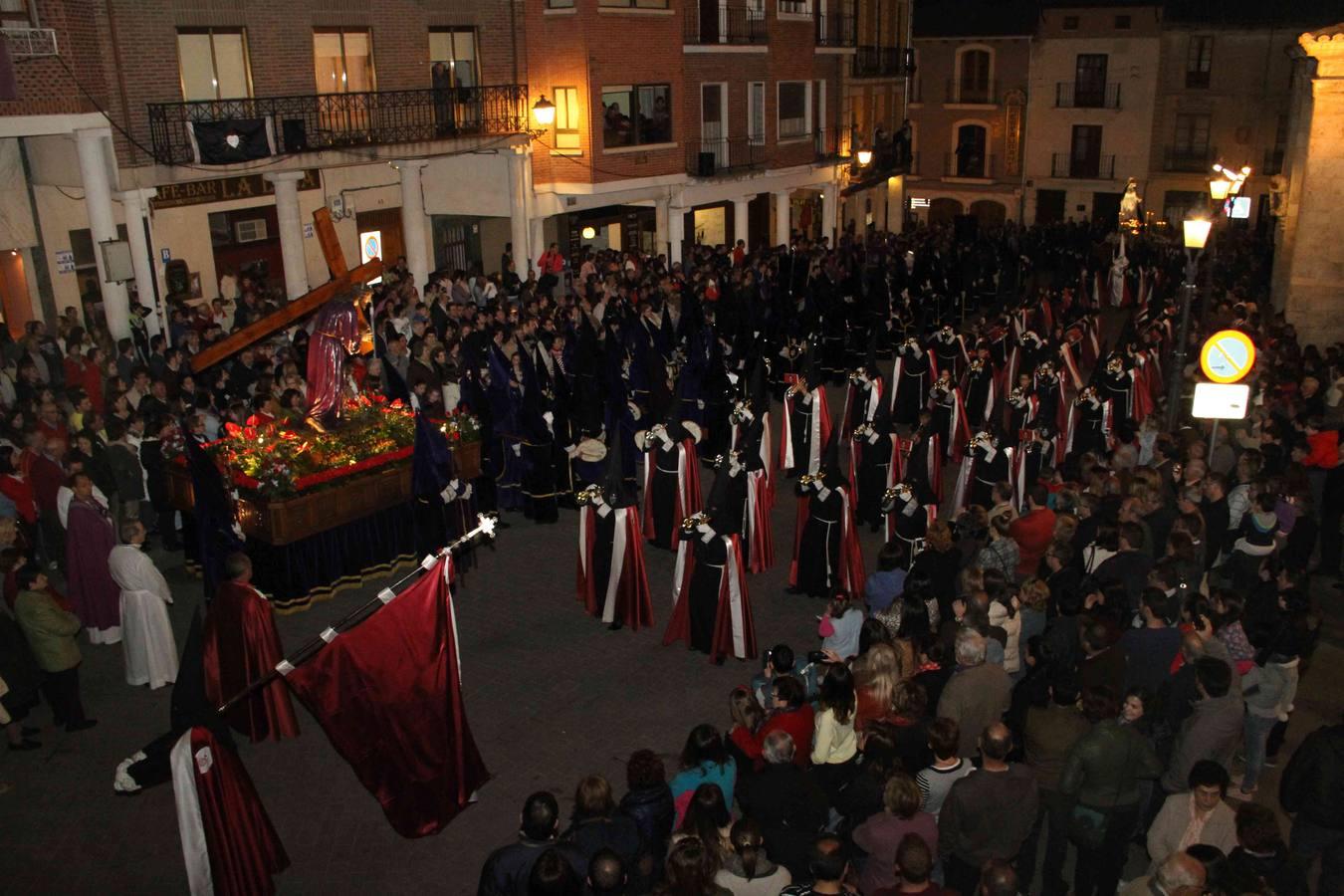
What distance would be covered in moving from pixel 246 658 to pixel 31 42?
39.8 ft

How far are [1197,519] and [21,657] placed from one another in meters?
10.1

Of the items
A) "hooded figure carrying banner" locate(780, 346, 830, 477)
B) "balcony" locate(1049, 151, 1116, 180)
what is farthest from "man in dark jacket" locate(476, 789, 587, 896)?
"balcony" locate(1049, 151, 1116, 180)

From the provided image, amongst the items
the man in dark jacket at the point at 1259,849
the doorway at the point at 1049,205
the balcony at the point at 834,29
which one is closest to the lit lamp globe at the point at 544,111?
the balcony at the point at 834,29

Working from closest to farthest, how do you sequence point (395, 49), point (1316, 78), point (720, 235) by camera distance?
point (1316, 78)
point (395, 49)
point (720, 235)

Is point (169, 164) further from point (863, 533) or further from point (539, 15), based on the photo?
point (863, 533)

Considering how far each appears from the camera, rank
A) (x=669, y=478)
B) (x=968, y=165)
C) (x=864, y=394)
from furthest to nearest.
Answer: (x=968, y=165) < (x=864, y=394) < (x=669, y=478)

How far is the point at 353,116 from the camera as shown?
874 inches

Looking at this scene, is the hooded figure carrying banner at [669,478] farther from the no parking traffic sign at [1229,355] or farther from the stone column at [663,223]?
the stone column at [663,223]

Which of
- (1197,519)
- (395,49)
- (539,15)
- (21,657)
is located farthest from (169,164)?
(1197,519)

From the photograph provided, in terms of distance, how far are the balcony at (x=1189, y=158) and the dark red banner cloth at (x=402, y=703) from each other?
40.6 metres

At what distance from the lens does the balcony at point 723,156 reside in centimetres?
2814

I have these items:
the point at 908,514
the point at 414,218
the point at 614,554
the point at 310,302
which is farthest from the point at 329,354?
the point at 414,218

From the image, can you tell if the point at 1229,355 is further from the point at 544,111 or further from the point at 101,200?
the point at 101,200

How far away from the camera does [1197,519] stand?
9812mm
